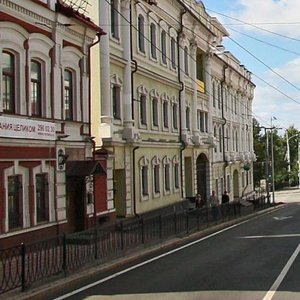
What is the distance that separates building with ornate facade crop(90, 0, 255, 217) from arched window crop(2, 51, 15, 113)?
23.6 feet

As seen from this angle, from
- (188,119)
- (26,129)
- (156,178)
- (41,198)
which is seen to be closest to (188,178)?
(188,119)

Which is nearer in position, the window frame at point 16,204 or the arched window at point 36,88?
the window frame at point 16,204

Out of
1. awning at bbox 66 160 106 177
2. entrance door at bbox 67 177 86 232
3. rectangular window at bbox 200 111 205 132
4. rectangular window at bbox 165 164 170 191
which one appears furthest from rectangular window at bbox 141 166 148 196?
rectangular window at bbox 200 111 205 132

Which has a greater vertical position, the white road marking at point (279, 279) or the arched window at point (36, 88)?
the arched window at point (36, 88)

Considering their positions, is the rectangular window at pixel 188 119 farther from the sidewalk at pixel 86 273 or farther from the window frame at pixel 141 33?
the sidewalk at pixel 86 273

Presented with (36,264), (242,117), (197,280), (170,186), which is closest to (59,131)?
(36,264)

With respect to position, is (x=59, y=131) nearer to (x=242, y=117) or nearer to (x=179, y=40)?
(x=179, y=40)

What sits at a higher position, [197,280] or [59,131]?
[59,131]

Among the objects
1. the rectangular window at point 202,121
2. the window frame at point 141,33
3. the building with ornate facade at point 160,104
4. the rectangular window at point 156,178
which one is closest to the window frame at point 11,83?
the building with ornate facade at point 160,104

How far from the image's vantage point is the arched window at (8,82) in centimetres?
1609

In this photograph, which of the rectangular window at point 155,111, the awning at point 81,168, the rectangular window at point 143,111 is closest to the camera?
the awning at point 81,168

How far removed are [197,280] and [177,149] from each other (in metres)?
23.0

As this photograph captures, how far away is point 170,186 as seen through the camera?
109 ft

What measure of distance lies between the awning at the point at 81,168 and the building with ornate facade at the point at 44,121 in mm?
33
